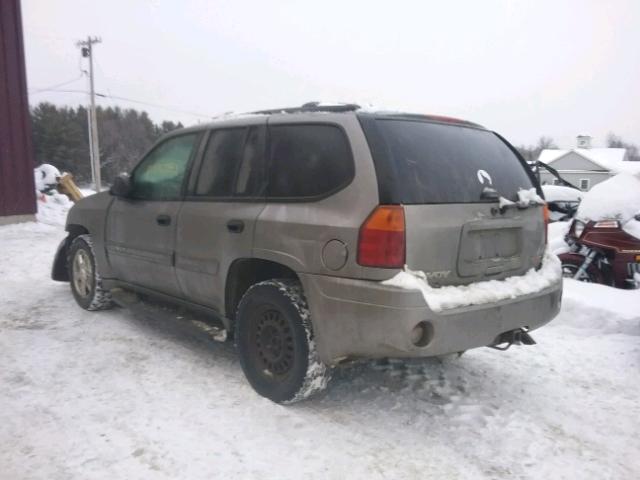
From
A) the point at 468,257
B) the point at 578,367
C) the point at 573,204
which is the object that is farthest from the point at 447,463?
the point at 573,204

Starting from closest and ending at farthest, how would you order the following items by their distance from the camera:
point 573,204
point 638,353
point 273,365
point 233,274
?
point 273,365, point 233,274, point 638,353, point 573,204

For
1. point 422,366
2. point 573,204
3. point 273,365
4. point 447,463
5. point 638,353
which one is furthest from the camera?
point 573,204

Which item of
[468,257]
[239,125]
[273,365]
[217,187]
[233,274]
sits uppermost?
[239,125]

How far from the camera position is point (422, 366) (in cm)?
403

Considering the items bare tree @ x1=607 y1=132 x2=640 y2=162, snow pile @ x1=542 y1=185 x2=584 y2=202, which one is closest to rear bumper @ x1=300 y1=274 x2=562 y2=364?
snow pile @ x1=542 y1=185 x2=584 y2=202

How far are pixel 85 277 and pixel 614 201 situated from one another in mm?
5986

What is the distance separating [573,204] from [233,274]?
818 centimetres

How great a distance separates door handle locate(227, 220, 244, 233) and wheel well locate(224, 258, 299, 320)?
0.64 ft

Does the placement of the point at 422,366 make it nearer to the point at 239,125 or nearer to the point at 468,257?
the point at 468,257

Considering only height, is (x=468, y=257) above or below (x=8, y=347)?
above

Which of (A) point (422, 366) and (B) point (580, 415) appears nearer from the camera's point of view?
(B) point (580, 415)

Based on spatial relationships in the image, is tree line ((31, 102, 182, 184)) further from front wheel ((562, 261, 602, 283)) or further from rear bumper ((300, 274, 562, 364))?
rear bumper ((300, 274, 562, 364))

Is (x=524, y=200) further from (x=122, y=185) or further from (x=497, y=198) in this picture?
(x=122, y=185)

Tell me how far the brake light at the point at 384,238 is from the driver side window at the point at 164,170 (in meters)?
1.90
